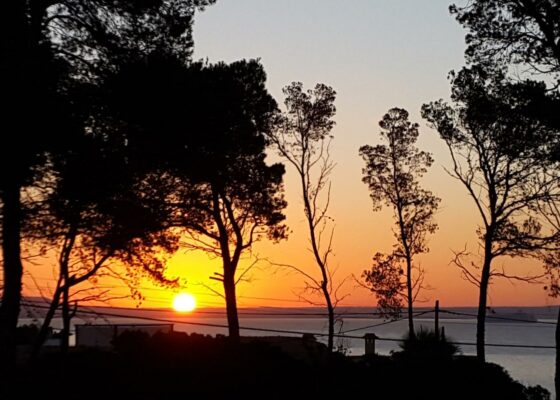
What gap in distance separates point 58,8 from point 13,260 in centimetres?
447

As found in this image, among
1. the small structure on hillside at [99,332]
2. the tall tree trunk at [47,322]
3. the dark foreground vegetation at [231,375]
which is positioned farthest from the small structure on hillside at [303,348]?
the tall tree trunk at [47,322]

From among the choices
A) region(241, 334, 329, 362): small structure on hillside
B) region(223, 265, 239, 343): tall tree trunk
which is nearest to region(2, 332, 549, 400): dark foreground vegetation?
region(241, 334, 329, 362): small structure on hillside

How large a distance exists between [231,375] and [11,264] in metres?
4.12

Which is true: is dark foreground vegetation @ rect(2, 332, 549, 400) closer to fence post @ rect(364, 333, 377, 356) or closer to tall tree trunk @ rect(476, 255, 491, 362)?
fence post @ rect(364, 333, 377, 356)

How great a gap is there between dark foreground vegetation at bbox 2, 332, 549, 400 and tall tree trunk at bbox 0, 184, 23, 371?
0.76 meters

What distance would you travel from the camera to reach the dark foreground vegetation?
12633 mm

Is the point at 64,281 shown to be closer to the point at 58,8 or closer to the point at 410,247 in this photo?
the point at 58,8

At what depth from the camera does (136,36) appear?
1545 centimetres

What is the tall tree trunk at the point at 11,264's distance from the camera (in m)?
13.7

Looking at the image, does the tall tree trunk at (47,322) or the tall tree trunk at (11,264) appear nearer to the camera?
the tall tree trunk at (11,264)

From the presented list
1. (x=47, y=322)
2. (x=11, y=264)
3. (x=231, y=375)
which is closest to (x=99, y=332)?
(x=47, y=322)

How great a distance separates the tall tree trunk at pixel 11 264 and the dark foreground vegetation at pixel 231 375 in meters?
0.76

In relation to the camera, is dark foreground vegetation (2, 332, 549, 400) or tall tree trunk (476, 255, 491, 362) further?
tall tree trunk (476, 255, 491, 362)

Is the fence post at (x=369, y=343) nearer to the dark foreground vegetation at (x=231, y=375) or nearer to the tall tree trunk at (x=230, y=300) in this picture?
the tall tree trunk at (x=230, y=300)
